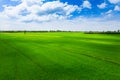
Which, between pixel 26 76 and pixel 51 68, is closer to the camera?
pixel 26 76

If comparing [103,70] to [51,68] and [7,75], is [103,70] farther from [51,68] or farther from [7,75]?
[7,75]

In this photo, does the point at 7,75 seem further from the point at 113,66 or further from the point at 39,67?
the point at 113,66

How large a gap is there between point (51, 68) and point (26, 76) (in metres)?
2.44

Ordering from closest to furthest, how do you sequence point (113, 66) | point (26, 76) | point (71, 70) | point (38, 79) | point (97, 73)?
point (38, 79), point (26, 76), point (97, 73), point (71, 70), point (113, 66)

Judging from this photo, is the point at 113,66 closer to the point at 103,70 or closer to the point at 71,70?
the point at 103,70

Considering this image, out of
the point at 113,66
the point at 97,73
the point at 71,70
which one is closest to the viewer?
the point at 97,73

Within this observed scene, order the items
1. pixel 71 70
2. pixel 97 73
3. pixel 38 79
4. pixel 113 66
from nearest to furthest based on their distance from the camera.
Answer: pixel 38 79, pixel 97 73, pixel 71 70, pixel 113 66

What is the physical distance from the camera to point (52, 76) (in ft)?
37.9

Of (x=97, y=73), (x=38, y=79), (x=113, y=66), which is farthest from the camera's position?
(x=113, y=66)

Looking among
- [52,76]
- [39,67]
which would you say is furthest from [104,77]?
[39,67]

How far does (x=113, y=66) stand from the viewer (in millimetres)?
14547

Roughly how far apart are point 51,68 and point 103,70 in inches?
129

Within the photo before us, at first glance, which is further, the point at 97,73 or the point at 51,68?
the point at 51,68

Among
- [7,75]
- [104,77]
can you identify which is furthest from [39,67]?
[104,77]
